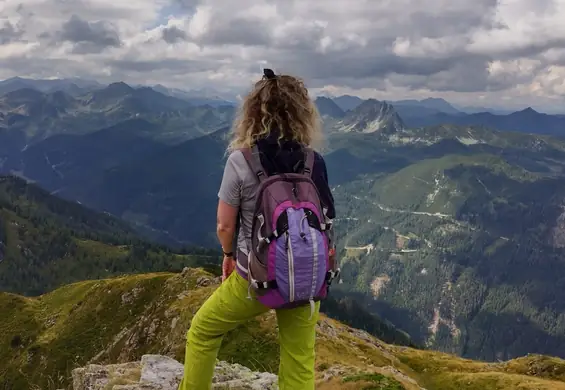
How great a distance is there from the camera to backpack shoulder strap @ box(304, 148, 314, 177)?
30.1ft

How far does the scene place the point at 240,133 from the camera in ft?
31.0

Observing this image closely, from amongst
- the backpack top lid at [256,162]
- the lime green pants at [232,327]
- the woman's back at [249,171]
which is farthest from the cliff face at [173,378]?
the backpack top lid at [256,162]

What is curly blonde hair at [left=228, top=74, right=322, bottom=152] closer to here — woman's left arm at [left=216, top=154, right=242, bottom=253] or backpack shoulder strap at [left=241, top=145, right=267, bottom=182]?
backpack shoulder strap at [left=241, top=145, right=267, bottom=182]

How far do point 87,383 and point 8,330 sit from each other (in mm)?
120713

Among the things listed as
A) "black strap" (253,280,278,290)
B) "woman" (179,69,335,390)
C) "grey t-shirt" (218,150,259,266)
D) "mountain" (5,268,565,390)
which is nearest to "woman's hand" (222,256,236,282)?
"woman" (179,69,335,390)

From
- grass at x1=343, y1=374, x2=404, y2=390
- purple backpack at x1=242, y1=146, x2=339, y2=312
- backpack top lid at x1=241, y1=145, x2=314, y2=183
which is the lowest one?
grass at x1=343, y1=374, x2=404, y2=390

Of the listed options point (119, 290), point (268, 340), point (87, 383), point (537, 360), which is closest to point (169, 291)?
point (119, 290)

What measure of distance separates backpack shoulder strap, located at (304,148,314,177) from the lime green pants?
2.49 m

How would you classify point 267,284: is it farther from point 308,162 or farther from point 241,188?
point 308,162

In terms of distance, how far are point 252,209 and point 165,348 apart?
4698cm

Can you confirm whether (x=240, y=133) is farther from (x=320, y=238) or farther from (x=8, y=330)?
(x=8, y=330)

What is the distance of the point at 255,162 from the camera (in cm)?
881

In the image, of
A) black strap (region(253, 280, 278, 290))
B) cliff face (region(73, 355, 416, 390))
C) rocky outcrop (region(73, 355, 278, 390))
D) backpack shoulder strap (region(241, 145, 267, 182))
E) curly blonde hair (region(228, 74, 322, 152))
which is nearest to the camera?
black strap (region(253, 280, 278, 290))

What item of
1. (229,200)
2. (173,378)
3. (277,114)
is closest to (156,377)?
Answer: (173,378)
